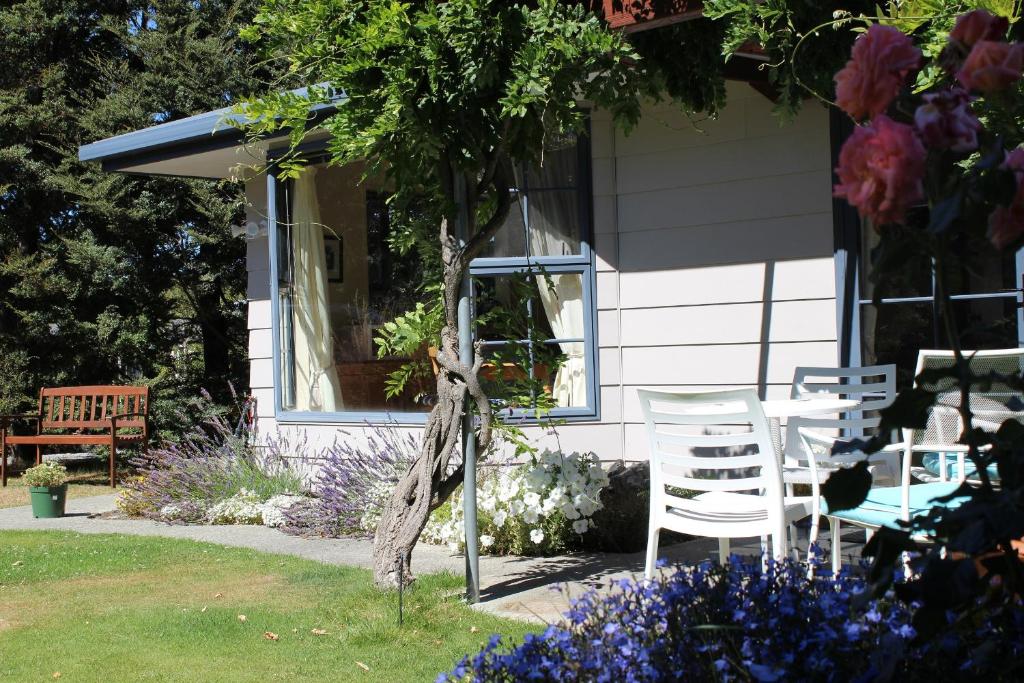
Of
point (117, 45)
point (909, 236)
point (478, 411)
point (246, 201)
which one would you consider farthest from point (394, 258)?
point (117, 45)

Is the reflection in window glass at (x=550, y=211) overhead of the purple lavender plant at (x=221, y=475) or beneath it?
overhead

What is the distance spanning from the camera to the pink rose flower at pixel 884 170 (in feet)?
5.41

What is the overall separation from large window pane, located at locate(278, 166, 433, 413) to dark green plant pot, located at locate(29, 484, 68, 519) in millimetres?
1905

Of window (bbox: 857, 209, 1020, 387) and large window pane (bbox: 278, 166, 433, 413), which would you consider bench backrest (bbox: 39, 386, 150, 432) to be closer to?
large window pane (bbox: 278, 166, 433, 413)

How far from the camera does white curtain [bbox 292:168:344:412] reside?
29.1 feet

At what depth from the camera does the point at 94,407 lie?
10.8 m

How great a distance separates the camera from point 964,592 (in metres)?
1.63

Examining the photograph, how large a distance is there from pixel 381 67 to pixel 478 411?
63.7 inches

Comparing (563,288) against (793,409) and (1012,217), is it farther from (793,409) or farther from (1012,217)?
(1012,217)

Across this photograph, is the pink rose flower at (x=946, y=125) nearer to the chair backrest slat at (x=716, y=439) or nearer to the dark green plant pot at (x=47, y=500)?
the chair backrest slat at (x=716, y=439)

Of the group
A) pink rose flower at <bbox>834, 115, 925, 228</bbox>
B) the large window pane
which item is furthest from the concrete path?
pink rose flower at <bbox>834, 115, 925, 228</bbox>

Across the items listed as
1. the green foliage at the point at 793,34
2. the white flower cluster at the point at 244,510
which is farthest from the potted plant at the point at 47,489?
the green foliage at the point at 793,34

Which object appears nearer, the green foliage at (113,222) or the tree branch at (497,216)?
the tree branch at (497,216)

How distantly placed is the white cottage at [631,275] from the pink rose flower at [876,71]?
3748mm
